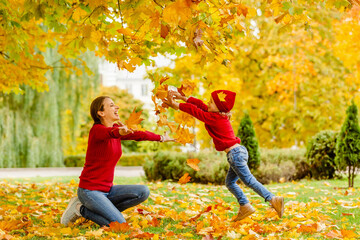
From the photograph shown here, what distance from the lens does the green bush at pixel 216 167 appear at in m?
10.2

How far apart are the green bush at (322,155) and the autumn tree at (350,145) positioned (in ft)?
5.17

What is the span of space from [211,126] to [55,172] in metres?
13.1

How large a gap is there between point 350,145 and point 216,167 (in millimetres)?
3038

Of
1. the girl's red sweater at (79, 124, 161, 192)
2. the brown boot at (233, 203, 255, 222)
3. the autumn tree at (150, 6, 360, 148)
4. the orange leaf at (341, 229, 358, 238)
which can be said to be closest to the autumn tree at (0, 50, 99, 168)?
the autumn tree at (150, 6, 360, 148)

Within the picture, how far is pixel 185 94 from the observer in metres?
4.66

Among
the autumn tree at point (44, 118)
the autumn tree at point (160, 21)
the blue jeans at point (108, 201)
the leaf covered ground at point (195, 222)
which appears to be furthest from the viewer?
the autumn tree at point (44, 118)

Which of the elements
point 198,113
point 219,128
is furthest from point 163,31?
point 219,128

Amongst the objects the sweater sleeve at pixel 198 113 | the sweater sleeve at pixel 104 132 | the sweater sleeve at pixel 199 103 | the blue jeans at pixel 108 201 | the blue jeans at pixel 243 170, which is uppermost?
the sweater sleeve at pixel 199 103

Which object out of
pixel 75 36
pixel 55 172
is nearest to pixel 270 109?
pixel 55 172

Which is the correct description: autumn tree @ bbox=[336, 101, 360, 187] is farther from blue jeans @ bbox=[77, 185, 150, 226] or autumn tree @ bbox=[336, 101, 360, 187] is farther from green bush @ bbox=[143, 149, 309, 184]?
blue jeans @ bbox=[77, 185, 150, 226]

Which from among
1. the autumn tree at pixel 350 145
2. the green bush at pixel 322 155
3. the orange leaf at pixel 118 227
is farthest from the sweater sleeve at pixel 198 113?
the green bush at pixel 322 155

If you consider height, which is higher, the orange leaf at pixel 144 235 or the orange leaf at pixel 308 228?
the orange leaf at pixel 144 235

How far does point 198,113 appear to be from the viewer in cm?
436

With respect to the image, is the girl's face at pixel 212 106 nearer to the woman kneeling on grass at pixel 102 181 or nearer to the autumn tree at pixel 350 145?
the woman kneeling on grass at pixel 102 181
